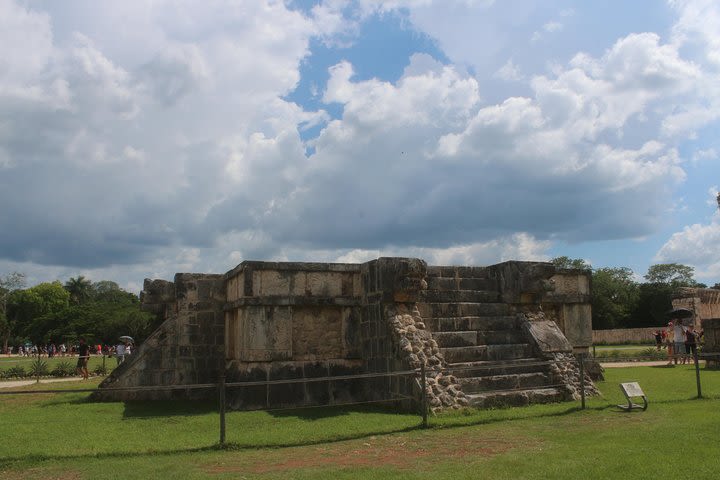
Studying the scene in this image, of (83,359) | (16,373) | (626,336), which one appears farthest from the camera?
(626,336)

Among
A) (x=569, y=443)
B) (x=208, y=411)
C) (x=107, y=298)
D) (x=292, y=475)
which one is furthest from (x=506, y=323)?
(x=107, y=298)

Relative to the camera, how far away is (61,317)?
54969 millimetres

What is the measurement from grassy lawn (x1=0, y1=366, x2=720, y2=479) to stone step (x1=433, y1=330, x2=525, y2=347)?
1783 millimetres

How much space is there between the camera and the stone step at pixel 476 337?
11.0m

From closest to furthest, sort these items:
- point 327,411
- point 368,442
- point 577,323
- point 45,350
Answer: point 368,442, point 327,411, point 577,323, point 45,350

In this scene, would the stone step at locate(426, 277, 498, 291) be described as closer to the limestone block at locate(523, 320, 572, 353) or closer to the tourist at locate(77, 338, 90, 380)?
the limestone block at locate(523, 320, 572, 353)

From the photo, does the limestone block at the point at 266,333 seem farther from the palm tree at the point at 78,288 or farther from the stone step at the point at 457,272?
the palm tree at the point at 78,288

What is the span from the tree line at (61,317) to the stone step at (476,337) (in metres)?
33.5

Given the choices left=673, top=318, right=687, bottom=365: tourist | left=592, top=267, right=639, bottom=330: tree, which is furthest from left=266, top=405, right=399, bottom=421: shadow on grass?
left=592, top=267, right=639, bottom=330: tree

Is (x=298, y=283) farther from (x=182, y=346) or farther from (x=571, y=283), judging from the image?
(x=571, y=283)

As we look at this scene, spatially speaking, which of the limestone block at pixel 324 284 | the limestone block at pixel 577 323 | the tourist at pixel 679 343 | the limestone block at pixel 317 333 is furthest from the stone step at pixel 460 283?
the tourist at pixel 679 343

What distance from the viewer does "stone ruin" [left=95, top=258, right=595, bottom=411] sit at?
10.2 meters

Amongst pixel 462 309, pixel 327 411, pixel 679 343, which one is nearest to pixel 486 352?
A: pixel 462 309

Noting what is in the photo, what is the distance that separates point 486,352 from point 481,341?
1.11 ft
